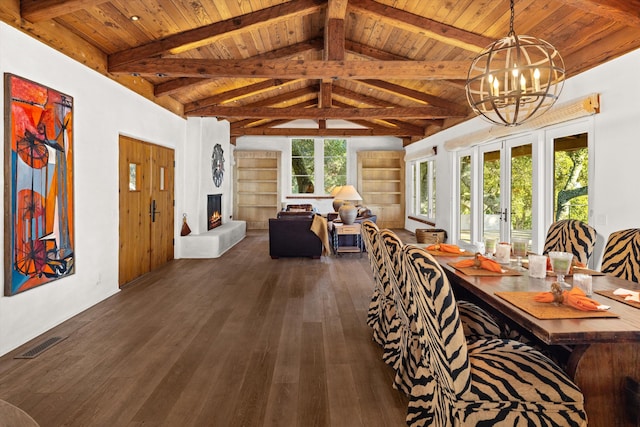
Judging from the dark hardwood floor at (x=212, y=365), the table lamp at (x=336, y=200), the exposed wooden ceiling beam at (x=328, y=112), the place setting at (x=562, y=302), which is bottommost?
the dark hardwood floor at (x=212, y=365)

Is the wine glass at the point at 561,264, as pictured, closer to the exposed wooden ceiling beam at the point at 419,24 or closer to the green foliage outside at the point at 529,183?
the green foliage outside at the point at 529,183

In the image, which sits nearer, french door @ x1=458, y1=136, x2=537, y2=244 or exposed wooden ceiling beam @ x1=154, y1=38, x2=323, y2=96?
french door @ x1=458, y1=136, x2=537, y2=244

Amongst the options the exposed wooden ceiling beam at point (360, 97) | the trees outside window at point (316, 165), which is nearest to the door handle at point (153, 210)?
the exposed wooden ceiling beam at point (360, 97)

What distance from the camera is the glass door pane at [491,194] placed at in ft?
21.6

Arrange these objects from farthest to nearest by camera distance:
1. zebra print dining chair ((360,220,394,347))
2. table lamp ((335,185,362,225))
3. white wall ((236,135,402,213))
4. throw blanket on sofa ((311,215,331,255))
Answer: white wall ((236,135,402,213)), table lamp ((335,185,362,225)), throw blanket on sofa ((311,215,331,255)), zebra print dining chair ((360,220,394,347))

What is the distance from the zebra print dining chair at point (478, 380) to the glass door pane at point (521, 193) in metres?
4.30

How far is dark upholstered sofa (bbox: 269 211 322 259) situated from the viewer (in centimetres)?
696

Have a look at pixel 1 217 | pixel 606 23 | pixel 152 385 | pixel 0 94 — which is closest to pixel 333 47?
pixel 606 23

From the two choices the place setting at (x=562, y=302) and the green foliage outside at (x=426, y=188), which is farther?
the green foliage outside at (x=426, y=188)

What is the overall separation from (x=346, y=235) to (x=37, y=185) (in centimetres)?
510

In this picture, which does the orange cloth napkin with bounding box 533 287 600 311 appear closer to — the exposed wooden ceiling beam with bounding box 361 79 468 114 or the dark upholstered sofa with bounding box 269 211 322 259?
the dark upholstered sofa with bounding box 269 211 322 259

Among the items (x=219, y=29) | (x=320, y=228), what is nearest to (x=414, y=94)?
(x=320, y=228)

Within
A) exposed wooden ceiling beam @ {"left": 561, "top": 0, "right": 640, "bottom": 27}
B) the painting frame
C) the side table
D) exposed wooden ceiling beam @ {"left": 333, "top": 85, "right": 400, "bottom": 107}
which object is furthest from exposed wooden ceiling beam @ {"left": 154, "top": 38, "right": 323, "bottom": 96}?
exposed wooden ceiling beam @ {"left": 561, "top": 0, "right": 640, "bottom": 27}

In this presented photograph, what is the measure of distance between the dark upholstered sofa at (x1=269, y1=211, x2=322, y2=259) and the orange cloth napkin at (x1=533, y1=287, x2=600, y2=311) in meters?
5.20
